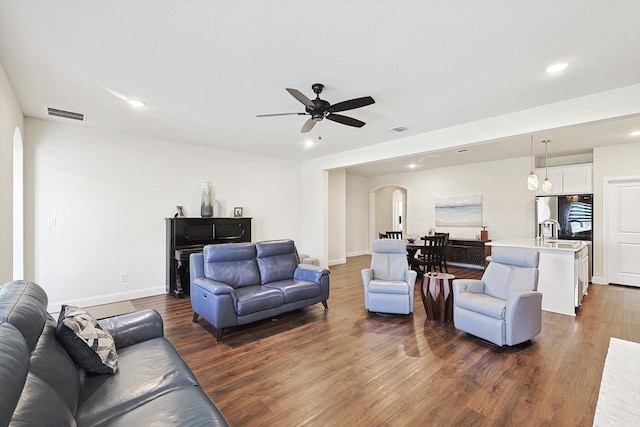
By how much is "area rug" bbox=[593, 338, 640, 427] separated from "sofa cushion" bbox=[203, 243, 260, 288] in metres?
3.43

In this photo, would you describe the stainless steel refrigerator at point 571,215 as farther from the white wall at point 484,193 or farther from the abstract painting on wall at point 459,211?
the abstract painting on wall at point 459,211

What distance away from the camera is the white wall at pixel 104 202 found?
13.4ft

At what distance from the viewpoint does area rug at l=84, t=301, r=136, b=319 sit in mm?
3746

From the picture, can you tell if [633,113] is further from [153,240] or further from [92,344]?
[153,240]

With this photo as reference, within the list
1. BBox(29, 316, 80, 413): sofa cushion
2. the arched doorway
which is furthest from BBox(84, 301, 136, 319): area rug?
the arched doorway

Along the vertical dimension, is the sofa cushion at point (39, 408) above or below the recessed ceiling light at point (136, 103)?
below

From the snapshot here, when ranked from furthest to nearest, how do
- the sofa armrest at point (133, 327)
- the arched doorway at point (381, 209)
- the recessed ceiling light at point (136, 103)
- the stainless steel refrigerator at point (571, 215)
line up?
the arched doorway at point (381, 209)
the stainless steel refrigerator at point (571, 215)
the recessed ceiling light at point (136, 103)
the sofa armrest at point (133, 327)

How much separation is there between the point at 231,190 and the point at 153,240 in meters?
1.67

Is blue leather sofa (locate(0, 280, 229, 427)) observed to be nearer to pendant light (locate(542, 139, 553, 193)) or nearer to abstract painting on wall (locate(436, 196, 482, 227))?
pendant light (locate(542, 139, 553, 193))

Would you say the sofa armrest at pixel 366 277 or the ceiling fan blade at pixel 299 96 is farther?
the sofa armrest at pixel 366 277

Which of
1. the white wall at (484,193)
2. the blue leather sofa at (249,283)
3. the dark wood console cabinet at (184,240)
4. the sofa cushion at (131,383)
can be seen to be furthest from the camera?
the white wall at (484,193)

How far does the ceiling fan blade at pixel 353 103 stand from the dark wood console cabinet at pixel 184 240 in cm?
342

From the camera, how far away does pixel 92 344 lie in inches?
66.2

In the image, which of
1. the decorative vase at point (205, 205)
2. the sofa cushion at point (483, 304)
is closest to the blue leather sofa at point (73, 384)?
the sofa cushion at point (483, 304)
